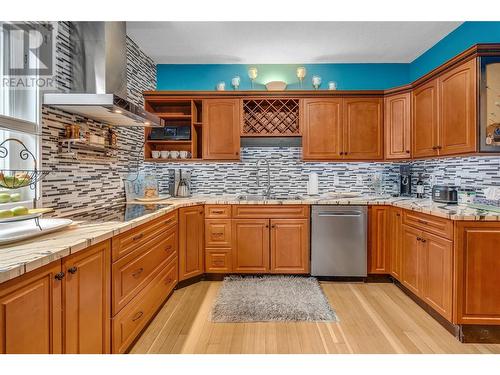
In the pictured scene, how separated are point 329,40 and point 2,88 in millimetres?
2964

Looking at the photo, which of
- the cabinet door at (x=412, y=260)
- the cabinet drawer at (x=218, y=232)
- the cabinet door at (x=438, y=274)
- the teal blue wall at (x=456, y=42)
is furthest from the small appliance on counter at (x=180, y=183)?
the teal blue wall at (x=456, y=42)

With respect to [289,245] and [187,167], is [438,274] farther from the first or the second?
[187,167]

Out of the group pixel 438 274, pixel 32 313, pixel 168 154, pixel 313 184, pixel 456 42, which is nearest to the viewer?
pixel 32 313

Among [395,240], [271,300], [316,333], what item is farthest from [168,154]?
[395,240]

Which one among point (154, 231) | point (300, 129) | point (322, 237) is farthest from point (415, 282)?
point (154, 231)

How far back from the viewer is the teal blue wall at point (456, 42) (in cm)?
248

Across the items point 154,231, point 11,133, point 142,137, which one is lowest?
point 154,231

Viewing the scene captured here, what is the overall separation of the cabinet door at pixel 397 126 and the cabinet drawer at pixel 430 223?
830 mm

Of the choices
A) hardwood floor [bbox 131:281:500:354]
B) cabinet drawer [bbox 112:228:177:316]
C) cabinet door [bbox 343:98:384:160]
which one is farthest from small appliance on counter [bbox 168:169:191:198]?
cabinet door [bbox 343:98:384:160]

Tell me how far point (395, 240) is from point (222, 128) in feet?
7.60

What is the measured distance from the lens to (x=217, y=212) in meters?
3.18

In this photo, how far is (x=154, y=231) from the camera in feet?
7.48
